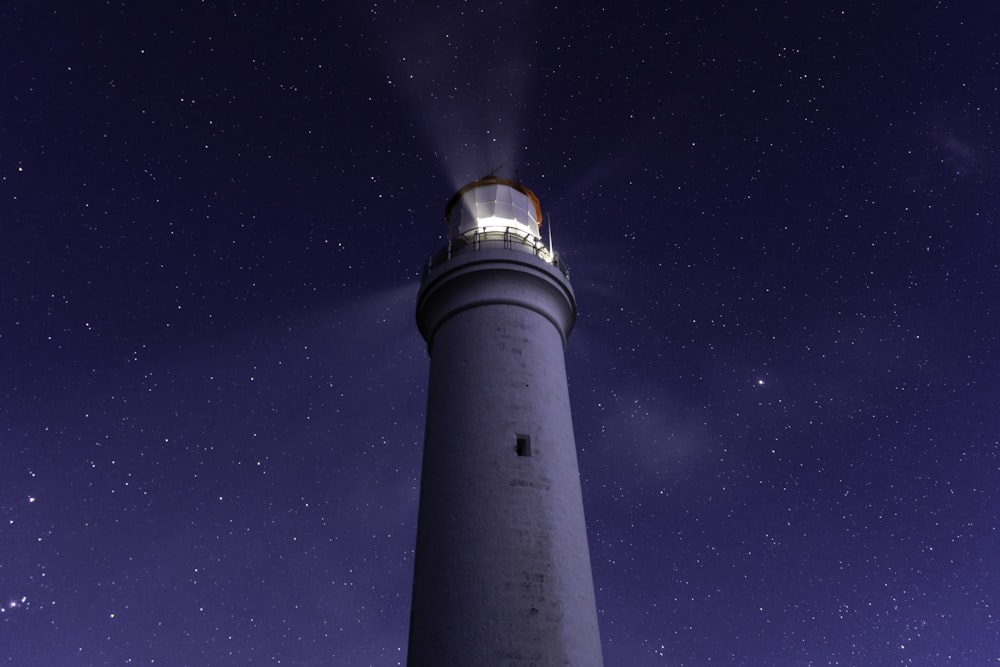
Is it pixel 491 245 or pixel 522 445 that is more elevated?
pixel 491 245

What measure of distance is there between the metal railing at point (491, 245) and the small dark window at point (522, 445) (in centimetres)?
440

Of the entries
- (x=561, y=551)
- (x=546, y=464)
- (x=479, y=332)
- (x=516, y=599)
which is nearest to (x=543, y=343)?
(x=479, y=332)

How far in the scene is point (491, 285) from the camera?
588 inches

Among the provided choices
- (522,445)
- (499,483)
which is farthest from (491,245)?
(499,483)

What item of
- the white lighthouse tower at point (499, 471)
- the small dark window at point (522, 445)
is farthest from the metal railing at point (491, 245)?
the small dark window at point (522, 445)

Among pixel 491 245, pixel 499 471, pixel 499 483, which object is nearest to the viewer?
pixel 499 483

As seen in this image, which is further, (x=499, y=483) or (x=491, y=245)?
(x=491, y=245)

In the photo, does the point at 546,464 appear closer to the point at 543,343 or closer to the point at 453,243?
the point at 543,343

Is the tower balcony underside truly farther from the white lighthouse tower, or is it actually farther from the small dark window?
the small dark window

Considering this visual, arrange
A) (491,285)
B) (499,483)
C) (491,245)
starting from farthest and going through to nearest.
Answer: (491,245)
(491,285)
(499,483)

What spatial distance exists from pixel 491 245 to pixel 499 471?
5.55 metres

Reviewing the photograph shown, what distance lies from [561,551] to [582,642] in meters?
1.39

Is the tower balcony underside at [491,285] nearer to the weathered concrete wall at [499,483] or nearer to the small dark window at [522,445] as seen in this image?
the weathered concrete wall at [499,483]

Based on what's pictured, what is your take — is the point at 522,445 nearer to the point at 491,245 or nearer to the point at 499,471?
the point at 499,471
